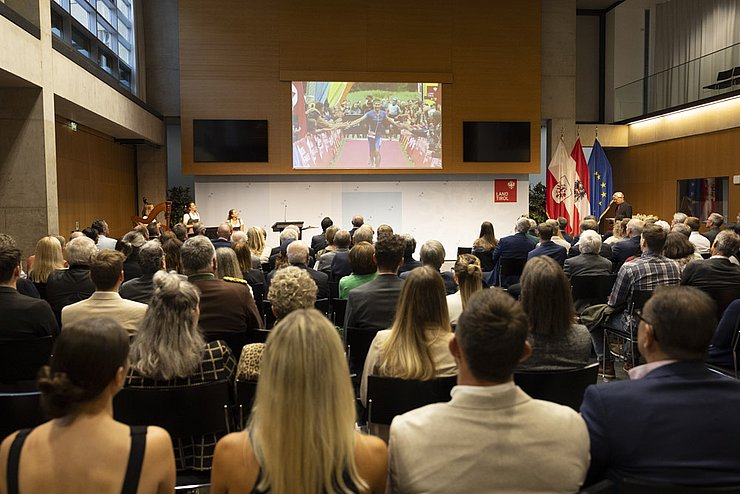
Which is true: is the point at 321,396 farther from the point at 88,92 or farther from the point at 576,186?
the point at 576,186

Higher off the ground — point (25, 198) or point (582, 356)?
point (25, 198)

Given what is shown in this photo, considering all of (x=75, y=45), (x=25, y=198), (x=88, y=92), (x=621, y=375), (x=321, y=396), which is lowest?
(x=621, y=375)

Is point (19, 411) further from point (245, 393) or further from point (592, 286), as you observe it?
point (592, 286)

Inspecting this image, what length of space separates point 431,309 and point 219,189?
44.1ft

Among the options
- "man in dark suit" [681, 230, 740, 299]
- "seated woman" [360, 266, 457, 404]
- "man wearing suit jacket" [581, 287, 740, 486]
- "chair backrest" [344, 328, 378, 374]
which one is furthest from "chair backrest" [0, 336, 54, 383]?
"man in dark suit" [681, 230, 740, 299]

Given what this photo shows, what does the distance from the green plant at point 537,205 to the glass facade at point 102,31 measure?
10.7 metres

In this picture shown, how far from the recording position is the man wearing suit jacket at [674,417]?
1.78 m

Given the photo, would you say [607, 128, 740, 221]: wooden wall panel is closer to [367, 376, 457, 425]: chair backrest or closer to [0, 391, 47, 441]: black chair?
[367, 376, 457, 425]: chair backrest

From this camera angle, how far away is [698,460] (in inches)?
69.9

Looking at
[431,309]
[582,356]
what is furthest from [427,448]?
[582,356]

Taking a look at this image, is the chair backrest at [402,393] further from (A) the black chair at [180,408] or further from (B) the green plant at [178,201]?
(B) the green plant at [178,201]

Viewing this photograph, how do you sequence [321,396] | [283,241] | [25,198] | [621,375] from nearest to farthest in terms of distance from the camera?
[321,396] → [621,375] → [283,241] → [25,198]

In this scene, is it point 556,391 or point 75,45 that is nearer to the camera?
point 556,391

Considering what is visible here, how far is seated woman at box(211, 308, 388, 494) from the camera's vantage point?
5.16 ft
